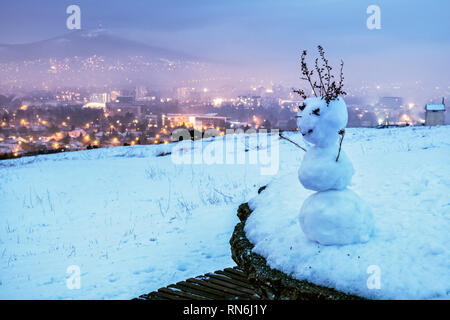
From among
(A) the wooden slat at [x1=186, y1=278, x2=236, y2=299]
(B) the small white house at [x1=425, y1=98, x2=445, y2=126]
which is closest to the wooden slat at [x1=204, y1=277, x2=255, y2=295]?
(A) the wooden slat at [x1=186, y1=278, x2=236, y2=299]

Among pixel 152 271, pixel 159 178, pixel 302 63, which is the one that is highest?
pixel 302 63

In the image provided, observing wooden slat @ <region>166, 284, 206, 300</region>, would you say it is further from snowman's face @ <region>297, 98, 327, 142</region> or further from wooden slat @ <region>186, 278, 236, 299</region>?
snowman's face @ <region>297, 98, 327, 142</region>

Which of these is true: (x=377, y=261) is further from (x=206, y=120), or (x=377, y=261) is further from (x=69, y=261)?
(x=206, y=120)

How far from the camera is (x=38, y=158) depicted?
779 inches

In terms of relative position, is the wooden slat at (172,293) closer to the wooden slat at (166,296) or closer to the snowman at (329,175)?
the wooden slat at (166,296)

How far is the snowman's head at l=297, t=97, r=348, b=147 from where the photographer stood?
10.5 ft

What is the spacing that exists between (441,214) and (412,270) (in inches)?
50.5

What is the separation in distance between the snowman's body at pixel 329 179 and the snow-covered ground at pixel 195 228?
8.5 inches

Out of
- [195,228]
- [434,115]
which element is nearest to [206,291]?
[195,228]

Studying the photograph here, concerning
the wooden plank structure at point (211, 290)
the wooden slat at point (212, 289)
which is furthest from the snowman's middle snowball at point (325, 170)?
the wooden slat at point (212, 289)

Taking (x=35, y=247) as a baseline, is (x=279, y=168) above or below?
above

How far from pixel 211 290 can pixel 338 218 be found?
194 cm

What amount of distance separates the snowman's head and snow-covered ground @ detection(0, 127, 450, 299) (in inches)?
50.6
